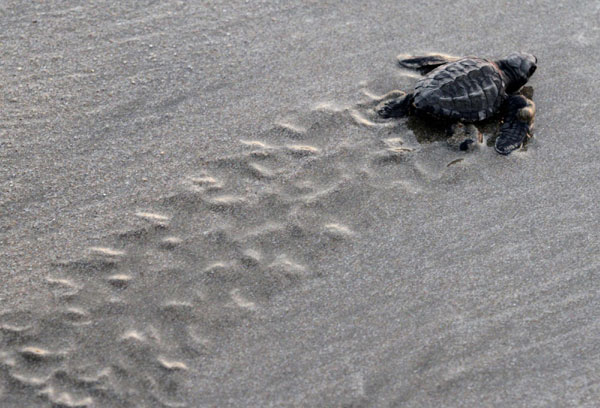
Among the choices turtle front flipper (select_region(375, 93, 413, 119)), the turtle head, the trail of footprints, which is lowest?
the trail of footprints

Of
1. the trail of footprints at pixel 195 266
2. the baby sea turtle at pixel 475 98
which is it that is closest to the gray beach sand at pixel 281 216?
the trail of footprints at pixel 195 266

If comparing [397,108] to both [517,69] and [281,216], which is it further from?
[281,216]

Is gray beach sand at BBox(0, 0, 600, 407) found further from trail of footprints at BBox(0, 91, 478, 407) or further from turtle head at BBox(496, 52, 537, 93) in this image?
turtle head at BBox(496, 52, 537, 93)

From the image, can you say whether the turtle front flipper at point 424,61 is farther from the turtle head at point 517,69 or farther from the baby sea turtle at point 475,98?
the turtle head at point 517,69

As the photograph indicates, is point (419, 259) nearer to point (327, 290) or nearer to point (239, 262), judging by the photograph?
point (327, 290)

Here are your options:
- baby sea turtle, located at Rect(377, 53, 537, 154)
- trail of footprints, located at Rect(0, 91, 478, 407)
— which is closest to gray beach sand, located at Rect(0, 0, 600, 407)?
trail of footprints, located at Rect(0, 91, 478, 407)
